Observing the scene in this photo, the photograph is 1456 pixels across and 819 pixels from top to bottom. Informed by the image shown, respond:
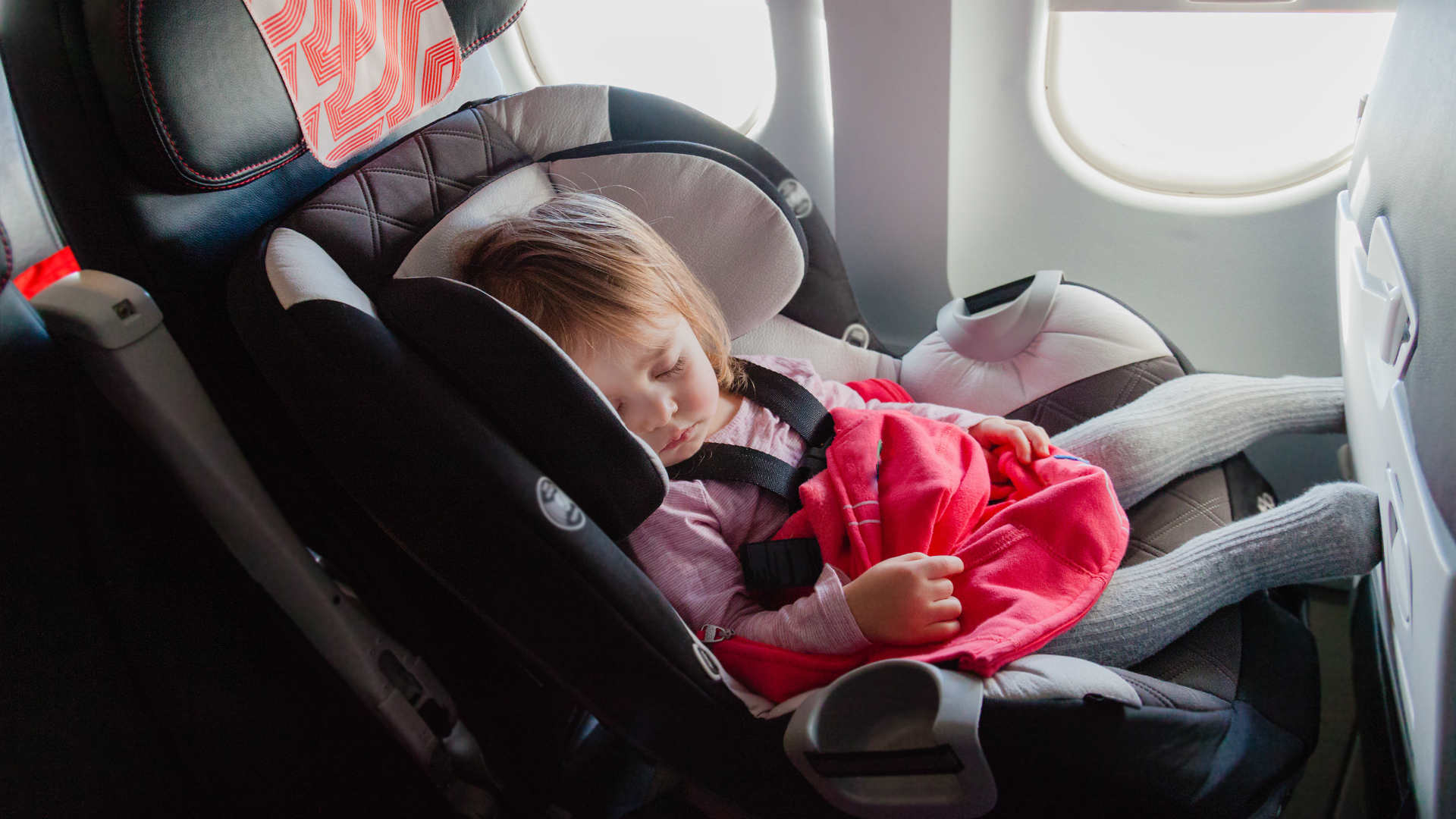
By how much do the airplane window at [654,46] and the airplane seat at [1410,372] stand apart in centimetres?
111

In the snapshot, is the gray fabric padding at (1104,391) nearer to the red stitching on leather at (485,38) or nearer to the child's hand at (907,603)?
the child's hand at (907,603)

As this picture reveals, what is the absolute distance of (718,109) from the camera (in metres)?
1.88

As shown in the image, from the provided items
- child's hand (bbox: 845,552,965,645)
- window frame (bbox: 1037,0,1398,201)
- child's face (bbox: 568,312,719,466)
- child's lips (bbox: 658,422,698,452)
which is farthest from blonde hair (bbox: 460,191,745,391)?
window frame (bbox: 1037,0,1398,201)

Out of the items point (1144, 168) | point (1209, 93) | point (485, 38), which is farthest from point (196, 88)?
point (1209, 93)

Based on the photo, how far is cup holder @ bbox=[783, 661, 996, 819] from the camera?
2.66 feet

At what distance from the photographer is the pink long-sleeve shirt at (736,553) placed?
0.95 meters

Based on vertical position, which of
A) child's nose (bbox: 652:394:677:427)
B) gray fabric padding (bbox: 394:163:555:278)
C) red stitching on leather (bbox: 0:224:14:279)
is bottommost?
child's nose (bbox: 652:394:677:427)

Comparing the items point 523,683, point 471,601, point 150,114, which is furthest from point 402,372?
point 523,683

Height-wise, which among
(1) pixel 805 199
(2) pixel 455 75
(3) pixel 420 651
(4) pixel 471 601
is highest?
(2) pixel 455 75

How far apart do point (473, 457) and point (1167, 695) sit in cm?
71

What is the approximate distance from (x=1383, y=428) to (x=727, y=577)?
27.6 inches

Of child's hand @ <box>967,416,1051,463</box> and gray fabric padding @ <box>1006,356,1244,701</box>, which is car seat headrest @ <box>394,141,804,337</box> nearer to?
child's hand @ <box>967,416,1051,463</box>

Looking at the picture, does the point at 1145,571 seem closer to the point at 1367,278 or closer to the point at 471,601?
the point at 1367,278

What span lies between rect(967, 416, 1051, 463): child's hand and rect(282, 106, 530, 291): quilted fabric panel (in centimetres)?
72
